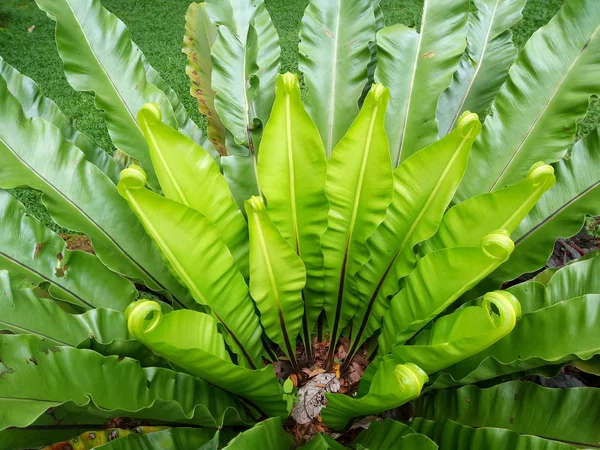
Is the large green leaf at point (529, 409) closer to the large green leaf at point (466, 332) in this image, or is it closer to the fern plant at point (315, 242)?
the fern plant at point (315, 242)

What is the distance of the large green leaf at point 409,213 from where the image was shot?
850 millimetres

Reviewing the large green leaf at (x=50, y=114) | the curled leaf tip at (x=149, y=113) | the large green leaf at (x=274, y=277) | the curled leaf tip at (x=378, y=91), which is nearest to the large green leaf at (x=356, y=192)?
the curled leaf tip at (x=378, y=91)

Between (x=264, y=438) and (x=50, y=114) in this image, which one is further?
(x=50, y=114)

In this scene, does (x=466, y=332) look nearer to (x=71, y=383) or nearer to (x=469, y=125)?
(x=469, y=125)

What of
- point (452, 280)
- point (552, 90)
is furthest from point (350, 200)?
point (552, 90)

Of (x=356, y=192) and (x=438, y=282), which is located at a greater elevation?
(x=356, y=192)

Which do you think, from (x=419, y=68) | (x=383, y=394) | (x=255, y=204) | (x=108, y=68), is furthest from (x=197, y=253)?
(x=419, y=68)

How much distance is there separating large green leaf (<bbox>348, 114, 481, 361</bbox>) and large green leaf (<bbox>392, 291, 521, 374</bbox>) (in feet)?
0.70

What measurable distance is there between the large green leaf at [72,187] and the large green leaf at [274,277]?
0.26 meters

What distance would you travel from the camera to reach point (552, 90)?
1.07 metres

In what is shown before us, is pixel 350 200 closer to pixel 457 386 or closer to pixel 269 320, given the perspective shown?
pixel 269 320

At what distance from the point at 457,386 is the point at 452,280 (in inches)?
11.6

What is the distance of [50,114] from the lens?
120cm

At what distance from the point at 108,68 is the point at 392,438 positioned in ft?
3.39
